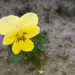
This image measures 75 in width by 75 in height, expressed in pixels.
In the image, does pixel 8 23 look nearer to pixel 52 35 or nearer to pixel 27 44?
pixel 27 44

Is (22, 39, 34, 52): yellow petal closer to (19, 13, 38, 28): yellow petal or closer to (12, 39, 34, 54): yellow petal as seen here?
(12, 39, 34, 54): yellow petal

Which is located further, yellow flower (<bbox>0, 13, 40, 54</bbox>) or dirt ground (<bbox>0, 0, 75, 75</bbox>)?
dirt ground (<bbox>0, 0, 75, 75</bbox>)

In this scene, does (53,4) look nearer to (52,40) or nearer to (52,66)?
(52,40)

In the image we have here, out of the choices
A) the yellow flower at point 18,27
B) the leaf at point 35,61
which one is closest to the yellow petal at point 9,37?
the yellow flower at point 18,27

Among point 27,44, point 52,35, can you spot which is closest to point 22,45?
point 27,44

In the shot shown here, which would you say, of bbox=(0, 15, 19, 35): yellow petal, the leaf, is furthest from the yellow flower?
the leaf

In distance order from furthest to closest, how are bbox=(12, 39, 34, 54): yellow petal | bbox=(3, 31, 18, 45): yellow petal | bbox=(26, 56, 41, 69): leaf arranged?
1. bbox=(26, 56, 41, 69): leaf
2. bbox=(12, 39, 34, 54): yellow petal
3. bbox=(3, 31, 18, 45): yellow petal

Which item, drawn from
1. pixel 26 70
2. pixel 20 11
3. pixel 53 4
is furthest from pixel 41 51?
pixel 53 4
